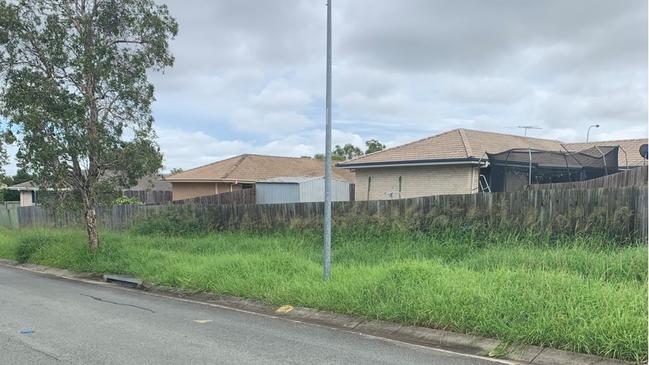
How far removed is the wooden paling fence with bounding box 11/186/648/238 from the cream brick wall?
6.19 m

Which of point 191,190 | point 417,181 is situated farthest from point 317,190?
point 191,190

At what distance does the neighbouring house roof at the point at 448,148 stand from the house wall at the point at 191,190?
35.9ft

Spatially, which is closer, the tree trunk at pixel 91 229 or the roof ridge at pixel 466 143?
the tree trunk at pixel 91 229

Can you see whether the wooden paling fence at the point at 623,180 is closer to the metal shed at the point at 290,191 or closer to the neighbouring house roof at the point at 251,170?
the metal shed at the point at 290,191

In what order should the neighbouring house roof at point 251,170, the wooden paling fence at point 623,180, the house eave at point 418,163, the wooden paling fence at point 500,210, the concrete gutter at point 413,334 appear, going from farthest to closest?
the neighbouring house roof at point 251,170
the house eave at point 418,163
the wooden paling fence at point 623,180
the wooden paling fence at point 500,210
the concrete gutter at point 413,334

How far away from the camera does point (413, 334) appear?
6840 millimetres

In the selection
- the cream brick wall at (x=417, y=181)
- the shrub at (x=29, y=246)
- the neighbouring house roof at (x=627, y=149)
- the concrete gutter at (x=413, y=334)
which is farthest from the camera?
the neighbouring house roof at (x=627, y=149)

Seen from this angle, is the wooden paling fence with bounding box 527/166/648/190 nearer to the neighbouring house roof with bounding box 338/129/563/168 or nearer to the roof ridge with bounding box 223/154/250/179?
the neighbouring house roof with bounding box 338/129/563/168

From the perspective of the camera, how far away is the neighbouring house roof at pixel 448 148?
18.6m

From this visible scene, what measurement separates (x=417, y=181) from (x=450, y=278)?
12.3 m

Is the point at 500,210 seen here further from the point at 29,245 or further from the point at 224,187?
the point at 224,187

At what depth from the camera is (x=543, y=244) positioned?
9820 mm

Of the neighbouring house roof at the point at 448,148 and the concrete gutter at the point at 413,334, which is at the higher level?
the neighbouring house roof at the point at 448,148

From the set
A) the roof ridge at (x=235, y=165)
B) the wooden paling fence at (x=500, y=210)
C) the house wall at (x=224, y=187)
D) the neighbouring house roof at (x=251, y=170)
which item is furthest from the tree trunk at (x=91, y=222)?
the house wall at (x=224, y=187)
